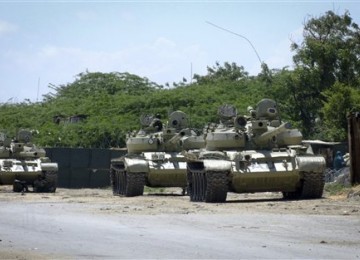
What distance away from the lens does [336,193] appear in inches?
1089

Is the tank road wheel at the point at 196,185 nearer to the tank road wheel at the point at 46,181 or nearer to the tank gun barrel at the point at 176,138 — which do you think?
the tank gun barrel at the point at 176,138

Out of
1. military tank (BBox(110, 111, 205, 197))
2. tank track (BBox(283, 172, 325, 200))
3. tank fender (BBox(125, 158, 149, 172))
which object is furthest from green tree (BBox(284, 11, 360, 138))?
tank track (BBox(283, 172, 325, 200))

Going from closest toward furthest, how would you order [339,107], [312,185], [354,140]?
[312,185]
[354,140]
[339,107]

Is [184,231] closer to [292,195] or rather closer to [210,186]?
[210,186]

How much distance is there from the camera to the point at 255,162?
24.4 m

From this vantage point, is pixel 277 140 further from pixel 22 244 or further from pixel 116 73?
pixel 116 73

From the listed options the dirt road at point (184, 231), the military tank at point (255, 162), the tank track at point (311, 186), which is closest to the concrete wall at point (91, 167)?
the military tank at point (255, 162)

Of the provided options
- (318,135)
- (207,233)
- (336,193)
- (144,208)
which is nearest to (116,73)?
(318,135)

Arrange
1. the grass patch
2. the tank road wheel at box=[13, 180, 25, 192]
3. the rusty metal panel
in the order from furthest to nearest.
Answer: the tank road wheel at box=[13, 180, 25, 192], the grass patch, the rusty metal panel

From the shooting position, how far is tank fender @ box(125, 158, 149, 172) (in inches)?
1144

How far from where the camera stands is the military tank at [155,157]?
29.5m

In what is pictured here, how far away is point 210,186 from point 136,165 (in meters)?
5.76

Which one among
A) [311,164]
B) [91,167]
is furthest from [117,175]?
[91,167]

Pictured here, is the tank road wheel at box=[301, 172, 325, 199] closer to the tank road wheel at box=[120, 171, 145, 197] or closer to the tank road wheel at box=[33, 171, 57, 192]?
the tank road wheel at box=[120, 171, 145, 197]
